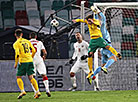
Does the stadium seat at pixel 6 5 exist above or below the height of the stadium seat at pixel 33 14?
above

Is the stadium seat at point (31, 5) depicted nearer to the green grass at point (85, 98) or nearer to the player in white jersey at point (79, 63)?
the player in white jersey at point (79, 63)

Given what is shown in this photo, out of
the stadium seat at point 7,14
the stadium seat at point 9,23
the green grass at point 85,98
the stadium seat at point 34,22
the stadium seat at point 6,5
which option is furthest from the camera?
the stadium seat at point 6,5

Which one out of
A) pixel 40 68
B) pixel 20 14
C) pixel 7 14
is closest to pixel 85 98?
pixel 40 68

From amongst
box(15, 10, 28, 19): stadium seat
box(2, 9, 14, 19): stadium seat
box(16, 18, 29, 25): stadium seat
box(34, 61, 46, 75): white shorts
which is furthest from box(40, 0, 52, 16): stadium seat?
box(34, 61, 46, 75): white shorts

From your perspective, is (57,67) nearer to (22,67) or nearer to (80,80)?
(80,80)

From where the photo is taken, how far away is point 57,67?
1133 cm

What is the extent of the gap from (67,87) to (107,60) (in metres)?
1.96

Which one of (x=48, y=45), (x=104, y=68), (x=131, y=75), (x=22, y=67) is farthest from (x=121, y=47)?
(x=22, y=67)

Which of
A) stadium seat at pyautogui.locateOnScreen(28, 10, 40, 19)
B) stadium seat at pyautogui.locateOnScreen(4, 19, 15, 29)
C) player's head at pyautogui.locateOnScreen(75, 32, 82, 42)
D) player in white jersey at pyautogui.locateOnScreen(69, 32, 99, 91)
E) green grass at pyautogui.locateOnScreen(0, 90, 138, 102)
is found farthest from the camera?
stadium seat at pyautogui.locateOnScreen(28, 10, 40, 19)

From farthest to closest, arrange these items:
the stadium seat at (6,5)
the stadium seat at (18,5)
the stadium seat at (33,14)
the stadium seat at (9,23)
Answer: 1. the stadium seat at (18,5)
2. the stadium seat at (6,5)
3. the stadium seat at (33,14)
4. the stadium seat at (9,23)

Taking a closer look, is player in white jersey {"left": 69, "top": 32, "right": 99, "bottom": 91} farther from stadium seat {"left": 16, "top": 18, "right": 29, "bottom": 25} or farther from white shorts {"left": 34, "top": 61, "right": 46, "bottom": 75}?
stadium seat {"left": 16, "top": 18, "right": 29, "bottom": 25}

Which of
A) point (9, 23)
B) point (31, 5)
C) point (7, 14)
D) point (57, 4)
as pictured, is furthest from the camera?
point (31, 5)

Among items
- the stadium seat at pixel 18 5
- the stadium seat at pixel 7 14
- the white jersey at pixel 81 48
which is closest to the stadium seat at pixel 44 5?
the stadium seat at pixel 18 5

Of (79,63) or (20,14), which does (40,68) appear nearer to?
(79,63)
